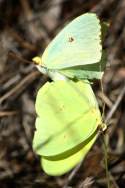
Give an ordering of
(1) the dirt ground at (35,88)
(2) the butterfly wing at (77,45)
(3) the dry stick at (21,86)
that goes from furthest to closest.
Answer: (3) the dry stick at (21,86)
(1) the dirt ground at (35,88)
(2) the butterfly wing at (77,45)

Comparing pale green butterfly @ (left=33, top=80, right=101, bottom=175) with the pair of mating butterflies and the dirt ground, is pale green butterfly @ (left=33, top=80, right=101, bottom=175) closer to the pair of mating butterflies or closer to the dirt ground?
the pair of mating butterflies

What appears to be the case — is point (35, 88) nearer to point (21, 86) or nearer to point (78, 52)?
point (21, 86)

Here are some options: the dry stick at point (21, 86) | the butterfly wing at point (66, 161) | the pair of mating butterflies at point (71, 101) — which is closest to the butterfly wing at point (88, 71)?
the pair of mating butterflies at point (71, 101)

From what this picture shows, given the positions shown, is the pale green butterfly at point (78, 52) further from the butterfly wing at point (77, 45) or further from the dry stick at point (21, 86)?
the dry stick at point (21, 86)

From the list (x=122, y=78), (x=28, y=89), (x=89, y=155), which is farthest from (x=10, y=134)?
(x=122, y=78)

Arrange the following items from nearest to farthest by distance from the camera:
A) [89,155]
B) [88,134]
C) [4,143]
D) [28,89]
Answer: [88,134]
[89,155]
[4,143]
[28,89]

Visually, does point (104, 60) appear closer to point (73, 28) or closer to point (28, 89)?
point (73, 28)
